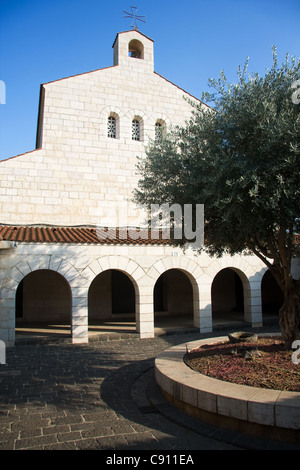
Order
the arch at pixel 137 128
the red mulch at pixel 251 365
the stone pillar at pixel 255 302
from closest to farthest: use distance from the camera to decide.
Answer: the red mulch at pixel 251 365 → the stone pillar at pixel 255 302 → the arch at pixel 137 128

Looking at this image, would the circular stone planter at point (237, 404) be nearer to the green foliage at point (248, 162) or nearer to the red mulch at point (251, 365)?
the red mulch at point (251, 365)

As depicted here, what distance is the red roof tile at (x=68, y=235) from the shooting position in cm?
1155

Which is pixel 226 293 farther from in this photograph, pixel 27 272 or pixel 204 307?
pixel 27 272

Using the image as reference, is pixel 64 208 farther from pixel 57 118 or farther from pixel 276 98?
pixel 276 98

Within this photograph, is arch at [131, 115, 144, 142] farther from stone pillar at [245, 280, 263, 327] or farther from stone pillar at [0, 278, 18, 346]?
stone pillar at [0, 278, 18, 346]

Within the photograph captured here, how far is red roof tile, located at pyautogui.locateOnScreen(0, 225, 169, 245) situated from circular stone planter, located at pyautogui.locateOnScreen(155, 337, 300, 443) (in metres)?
7.08

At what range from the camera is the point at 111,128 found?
53.0ft

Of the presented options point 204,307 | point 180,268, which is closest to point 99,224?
point 180,268

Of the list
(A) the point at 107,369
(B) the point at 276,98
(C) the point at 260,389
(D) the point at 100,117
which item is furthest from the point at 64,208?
(C) the point at 260,389

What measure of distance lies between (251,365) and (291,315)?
1383 mm

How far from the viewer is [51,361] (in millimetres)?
8898

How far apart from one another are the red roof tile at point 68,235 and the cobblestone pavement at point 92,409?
3860 mm

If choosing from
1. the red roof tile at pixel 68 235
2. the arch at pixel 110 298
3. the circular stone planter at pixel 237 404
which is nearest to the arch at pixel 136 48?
the red roof tile at pixel 68 235

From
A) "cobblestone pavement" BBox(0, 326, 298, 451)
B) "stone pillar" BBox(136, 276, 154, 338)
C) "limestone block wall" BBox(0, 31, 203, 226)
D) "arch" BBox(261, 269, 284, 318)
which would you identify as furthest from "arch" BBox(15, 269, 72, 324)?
"arch" BBox(261, 269, 284, 318)
